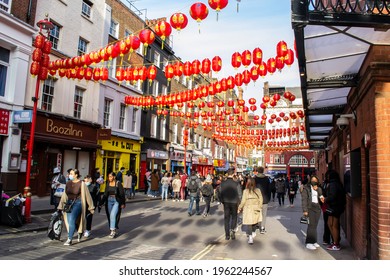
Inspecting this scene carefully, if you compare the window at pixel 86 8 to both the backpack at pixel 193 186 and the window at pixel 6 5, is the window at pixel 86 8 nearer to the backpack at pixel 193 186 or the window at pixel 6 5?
the window at pixel 6 5

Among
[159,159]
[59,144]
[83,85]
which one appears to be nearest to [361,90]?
[59,144]

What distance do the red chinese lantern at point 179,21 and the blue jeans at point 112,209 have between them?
480cm

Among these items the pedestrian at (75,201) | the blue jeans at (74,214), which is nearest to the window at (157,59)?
the pedestrian at (75,201)

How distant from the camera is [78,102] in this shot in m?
17.5

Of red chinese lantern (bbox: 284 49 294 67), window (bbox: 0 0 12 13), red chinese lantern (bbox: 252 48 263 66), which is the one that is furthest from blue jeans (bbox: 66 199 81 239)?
window (bbox: 0 0 12 13)

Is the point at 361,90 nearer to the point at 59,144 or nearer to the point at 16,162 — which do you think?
the point at 16,162

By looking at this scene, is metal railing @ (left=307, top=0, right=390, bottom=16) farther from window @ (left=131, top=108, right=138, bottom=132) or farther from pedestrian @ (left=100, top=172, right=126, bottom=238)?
window @ (left=131, top=108, right=138, bottom=132)

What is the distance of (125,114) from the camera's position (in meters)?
22.2

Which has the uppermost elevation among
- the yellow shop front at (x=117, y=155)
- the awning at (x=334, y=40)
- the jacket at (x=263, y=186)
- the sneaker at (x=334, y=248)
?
the awning at (x=334, y=40)

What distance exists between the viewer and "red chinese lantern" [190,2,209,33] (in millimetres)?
7332

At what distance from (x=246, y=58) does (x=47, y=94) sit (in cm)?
1056

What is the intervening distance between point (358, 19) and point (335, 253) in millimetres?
5139

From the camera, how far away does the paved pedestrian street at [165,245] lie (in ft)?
19.7

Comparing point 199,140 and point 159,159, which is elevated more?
point 199,140
